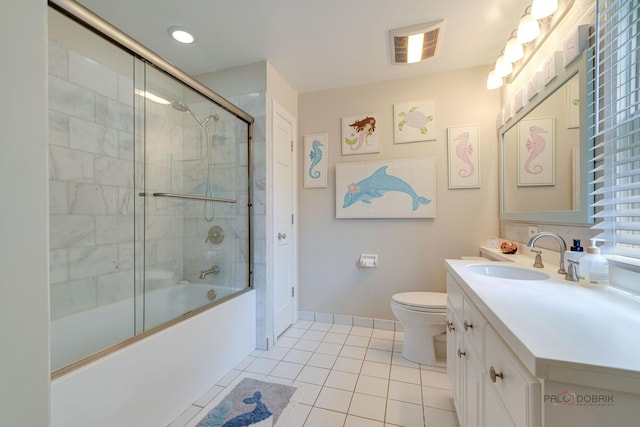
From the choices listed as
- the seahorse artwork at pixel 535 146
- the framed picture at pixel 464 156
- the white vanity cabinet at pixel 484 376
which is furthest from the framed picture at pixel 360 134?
the white vanity cabinet at pixel 484 376

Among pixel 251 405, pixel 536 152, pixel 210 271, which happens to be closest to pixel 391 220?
pixel 536 152

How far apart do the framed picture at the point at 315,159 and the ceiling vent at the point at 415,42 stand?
36.5 inches

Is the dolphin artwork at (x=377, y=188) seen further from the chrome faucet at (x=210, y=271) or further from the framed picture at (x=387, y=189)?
the chrome faucet at (x=210, y=271)

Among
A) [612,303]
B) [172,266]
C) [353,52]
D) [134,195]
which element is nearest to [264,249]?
[172,266]

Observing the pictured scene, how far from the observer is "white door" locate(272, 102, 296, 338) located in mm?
2318

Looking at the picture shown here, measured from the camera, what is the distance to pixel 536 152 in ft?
5.37

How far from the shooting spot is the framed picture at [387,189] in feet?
7.82

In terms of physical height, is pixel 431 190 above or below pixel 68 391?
above

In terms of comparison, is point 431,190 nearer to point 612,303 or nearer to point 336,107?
point 336,107

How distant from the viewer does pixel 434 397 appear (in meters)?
1.57

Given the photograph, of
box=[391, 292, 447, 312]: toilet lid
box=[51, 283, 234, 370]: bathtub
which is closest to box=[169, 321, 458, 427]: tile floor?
box=[391, 292, 447, 312]: toilet lid

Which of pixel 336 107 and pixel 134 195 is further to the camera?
pixel 336 107

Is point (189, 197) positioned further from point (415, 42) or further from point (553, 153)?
point (553, 153)

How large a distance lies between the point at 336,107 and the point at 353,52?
0.61m
